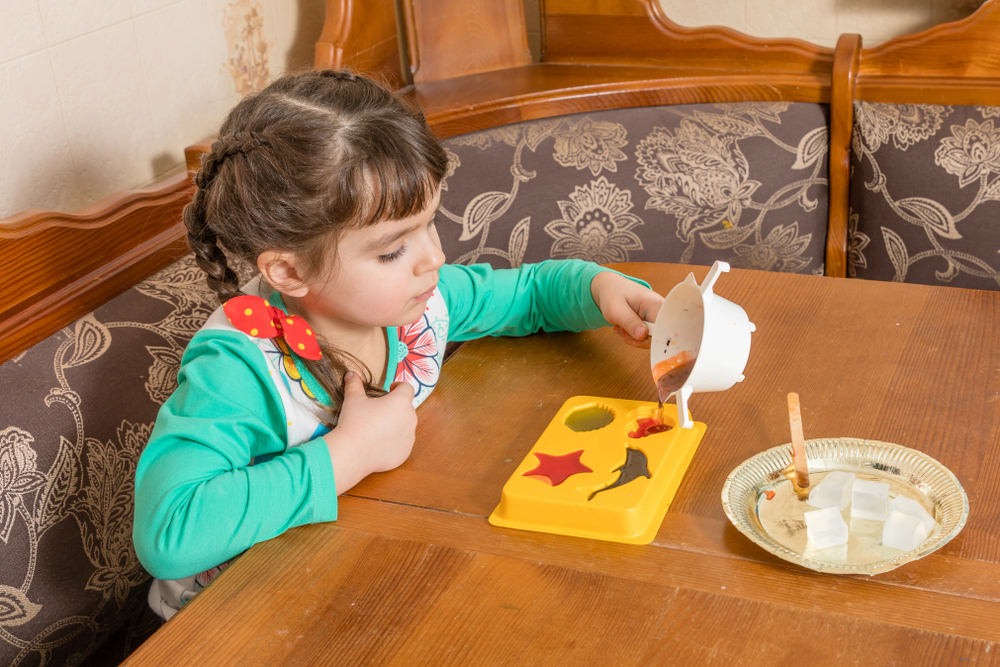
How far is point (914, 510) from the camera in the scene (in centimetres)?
77

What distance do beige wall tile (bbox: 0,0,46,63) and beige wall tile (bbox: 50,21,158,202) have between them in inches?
1.6

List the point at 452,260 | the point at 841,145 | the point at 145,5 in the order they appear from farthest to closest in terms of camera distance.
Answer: the point at 841,145 < the point at 452,260 < the point at 145,5

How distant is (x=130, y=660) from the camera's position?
2.35ft

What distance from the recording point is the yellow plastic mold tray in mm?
805

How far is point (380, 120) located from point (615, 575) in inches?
24.1

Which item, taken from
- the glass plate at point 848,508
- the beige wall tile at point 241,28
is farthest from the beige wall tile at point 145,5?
the glass plate at point 848,508

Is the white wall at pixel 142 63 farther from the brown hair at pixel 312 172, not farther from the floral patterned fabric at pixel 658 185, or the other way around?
the brown hair at pixel 312 172

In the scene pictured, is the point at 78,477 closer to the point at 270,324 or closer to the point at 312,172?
the point at 270,324

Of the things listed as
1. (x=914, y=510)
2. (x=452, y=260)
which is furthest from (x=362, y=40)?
(x=914, y=510)

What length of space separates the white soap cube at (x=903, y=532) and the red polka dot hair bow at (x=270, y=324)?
0.66 meters

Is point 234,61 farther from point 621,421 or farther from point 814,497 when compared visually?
point 814,497

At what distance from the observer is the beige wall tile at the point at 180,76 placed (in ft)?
5.25

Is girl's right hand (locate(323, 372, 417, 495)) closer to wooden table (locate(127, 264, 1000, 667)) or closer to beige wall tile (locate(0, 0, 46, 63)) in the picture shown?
wooden table (locate(127, 264, 1000, 667))

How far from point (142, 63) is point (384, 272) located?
855 millimetres
